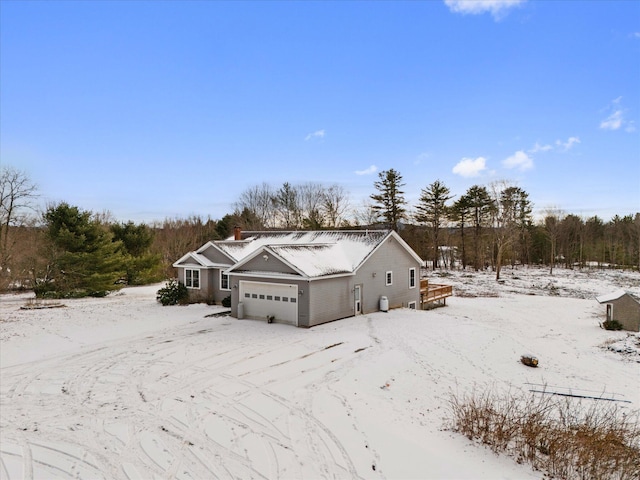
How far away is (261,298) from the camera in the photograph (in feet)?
59.7

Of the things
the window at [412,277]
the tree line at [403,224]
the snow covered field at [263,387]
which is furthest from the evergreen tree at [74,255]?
the window at [412,277]

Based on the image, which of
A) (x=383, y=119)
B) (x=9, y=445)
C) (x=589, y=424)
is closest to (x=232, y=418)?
(x=9, y=445)

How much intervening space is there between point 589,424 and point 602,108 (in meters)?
17.3

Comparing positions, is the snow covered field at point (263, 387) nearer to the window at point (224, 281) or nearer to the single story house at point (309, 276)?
the single story house at point (309, 276)

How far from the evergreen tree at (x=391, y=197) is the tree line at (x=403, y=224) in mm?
139

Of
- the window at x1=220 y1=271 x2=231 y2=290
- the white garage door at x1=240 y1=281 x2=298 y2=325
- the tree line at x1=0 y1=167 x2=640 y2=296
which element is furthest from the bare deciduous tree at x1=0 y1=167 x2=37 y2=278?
the white garage door at x1=240 y1=281 x2=298 y2=325

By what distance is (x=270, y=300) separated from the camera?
1789 centimetres

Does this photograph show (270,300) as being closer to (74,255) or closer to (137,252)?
(74,255)

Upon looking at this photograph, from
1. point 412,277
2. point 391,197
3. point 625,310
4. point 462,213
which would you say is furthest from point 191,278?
point 462,213

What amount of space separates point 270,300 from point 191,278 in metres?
8.83

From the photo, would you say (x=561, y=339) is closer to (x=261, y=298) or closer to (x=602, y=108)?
(x=602, y=108)

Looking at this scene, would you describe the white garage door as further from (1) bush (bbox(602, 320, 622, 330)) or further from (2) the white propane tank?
(1) bush (bbox(602, 320, 622, 330))

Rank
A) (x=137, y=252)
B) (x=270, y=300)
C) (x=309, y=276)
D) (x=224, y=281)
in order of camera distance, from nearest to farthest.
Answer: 1. (x=309, y=276)
2. (x=270, y=300)
3. (x=224, y=281)
4. (x=137, y=252)

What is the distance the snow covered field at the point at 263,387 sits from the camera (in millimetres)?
6070
